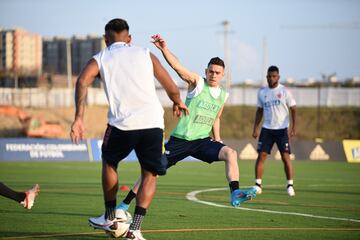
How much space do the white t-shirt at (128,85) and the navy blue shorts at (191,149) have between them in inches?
128

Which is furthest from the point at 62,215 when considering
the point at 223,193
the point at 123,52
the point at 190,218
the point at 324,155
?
the point at 324,155

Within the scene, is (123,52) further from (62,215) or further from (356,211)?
(356,211)

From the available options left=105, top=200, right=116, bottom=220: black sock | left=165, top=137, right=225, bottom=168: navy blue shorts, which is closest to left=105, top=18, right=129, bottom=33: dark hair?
left=105, top=200, right=116, bottom=220: black sock

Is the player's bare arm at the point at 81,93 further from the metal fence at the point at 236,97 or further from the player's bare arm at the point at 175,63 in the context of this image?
the metal fence at the point at 236,97

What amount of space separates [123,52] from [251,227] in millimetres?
3066

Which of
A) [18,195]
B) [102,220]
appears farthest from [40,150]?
[102,220]

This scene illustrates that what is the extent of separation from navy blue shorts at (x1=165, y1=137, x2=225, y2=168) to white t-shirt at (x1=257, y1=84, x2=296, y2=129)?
5.85m

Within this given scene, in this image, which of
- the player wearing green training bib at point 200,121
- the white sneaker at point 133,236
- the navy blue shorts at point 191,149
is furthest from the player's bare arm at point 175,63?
the white sneaker at point 133,236

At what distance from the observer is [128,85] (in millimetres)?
9047

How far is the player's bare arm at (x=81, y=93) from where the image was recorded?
8859mm

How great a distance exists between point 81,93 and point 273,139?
9739 millimetres

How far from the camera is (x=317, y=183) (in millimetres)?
21344

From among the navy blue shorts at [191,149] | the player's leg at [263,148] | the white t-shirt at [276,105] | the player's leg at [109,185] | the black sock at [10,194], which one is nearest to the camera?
the player's leg at [109,185]

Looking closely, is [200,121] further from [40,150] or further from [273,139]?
[40,150]
